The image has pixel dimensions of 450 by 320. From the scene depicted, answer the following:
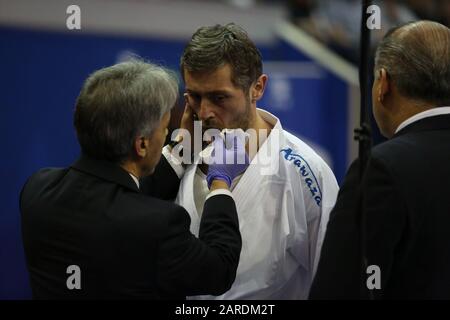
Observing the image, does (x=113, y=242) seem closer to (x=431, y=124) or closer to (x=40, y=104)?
(x=431, y=124)

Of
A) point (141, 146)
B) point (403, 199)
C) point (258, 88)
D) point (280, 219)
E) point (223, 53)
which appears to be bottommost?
point (280, 219)

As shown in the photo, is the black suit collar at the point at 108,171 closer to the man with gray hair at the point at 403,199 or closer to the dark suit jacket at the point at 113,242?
the dark suit jacket at the point at 113,242

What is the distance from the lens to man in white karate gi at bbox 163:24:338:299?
200 cm

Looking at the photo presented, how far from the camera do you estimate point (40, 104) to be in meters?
3.98

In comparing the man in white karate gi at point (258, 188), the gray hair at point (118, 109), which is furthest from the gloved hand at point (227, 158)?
the gray hair at point (118, 109)

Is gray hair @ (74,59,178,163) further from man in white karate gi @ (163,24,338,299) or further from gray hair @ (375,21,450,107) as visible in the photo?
gray hair @ (375,21,450,107)

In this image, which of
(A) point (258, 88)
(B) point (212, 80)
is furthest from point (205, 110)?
(A) point (258, 88)

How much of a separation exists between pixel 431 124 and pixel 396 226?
292mm

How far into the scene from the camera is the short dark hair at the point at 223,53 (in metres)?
1.99

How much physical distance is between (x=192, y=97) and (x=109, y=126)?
0.50 m

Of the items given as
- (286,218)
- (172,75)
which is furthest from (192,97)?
(286,218)

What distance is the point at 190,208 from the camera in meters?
2.07

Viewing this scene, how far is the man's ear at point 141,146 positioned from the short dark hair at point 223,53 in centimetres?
42
